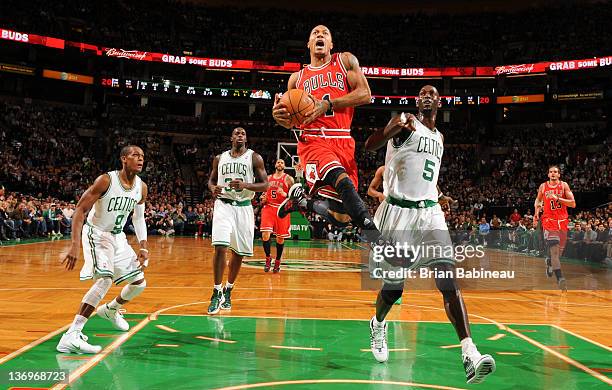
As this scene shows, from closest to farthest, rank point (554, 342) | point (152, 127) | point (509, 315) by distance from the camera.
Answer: point (554, 342), point (509, 315), point (152, 127)

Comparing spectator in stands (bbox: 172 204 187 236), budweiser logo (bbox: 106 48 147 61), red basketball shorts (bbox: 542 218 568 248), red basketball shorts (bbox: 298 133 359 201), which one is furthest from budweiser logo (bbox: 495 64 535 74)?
red basketball shorts (bbox: 298 133 359 201)

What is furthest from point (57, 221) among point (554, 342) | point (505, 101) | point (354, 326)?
point (505, 101)

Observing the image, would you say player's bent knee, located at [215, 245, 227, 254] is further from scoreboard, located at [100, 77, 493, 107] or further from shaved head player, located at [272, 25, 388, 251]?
scoreboard, located at [100, 77, 493, 107]

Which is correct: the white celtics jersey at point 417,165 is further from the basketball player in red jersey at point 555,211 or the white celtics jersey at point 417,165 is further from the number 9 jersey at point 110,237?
the basketball player in red jersey at point 555,211

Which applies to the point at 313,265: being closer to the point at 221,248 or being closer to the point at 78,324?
the point at 221,248

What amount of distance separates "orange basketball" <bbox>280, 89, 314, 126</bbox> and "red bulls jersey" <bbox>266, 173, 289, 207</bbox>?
7.81m

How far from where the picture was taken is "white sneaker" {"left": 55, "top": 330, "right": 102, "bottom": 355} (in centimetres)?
512

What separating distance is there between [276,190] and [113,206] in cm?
687

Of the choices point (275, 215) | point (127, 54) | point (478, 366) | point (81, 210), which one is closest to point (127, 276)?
point (81, 210)

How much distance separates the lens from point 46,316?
22.4ft

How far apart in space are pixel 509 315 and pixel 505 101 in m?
34.3

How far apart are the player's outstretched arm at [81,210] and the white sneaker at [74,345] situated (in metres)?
0.64

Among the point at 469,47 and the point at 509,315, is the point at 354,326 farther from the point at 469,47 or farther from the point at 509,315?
the point at 469,47

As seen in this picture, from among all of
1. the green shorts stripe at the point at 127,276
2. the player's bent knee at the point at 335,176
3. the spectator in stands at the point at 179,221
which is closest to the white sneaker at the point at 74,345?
the green shorts stripe at the point at 127,276
